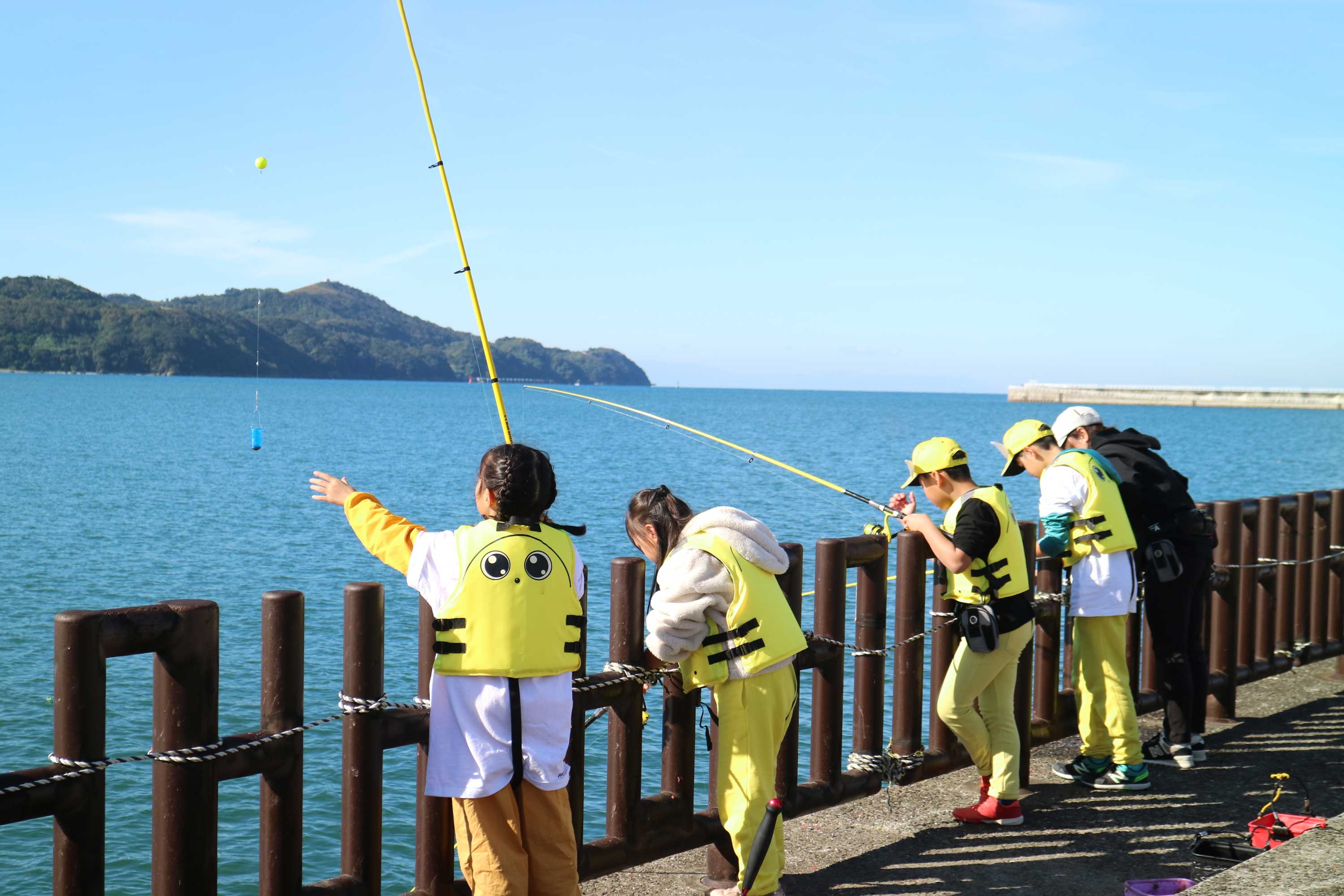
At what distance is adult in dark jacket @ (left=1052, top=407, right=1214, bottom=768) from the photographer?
19.1ft

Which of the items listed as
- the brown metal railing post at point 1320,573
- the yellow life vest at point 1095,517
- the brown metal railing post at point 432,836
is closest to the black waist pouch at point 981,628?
the yellow life vest at point 1095,517

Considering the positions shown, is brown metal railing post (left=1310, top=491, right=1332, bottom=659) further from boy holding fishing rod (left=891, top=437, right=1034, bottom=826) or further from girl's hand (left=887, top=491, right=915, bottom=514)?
girl's hand (left=887, top=491, right=915, bottom=514)

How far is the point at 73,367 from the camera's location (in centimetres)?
16412

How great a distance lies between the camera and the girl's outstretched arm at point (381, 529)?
11.4 ft

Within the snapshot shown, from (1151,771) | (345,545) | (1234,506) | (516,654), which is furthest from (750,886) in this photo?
(345,545)

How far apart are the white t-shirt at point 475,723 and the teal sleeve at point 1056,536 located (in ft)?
9.68

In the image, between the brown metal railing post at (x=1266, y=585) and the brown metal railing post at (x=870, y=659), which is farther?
the brown metal railing post at (x=1266, y=585)

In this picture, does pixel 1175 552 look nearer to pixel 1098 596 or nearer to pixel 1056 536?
pixel 1098 596

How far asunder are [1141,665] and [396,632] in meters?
10.9

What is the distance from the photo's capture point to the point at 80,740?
297cm

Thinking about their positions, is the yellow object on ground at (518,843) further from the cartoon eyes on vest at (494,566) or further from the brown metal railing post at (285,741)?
the cartoon eyes on vest at (494,566)

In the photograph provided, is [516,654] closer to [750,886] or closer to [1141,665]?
[750,886]

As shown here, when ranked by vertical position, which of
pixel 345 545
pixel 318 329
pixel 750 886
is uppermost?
pixel 318 329

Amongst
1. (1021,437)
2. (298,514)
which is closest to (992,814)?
(1021,437)
